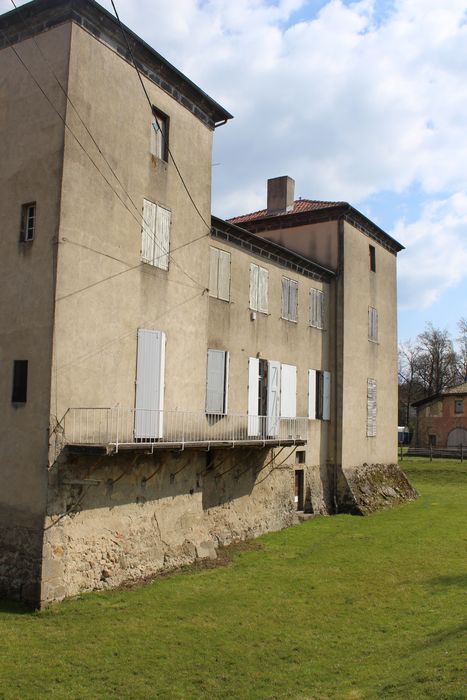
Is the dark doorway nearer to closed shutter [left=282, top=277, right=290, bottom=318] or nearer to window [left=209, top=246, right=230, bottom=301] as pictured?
closed shutter [left=282, top=277, right=290, bottom=318]

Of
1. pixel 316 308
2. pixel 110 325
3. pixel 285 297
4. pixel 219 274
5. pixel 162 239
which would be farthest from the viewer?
pixel 316 308

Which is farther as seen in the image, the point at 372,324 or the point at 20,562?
the point at 372,324

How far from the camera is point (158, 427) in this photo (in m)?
15.0

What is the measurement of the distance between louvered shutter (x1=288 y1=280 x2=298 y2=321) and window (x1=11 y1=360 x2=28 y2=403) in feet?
37.1

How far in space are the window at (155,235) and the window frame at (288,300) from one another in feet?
23.5

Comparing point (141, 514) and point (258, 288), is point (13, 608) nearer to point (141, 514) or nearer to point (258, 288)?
point (141, 514)

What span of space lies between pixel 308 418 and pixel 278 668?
13.5m

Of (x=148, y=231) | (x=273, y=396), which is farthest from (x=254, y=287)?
(x=148, y=231)

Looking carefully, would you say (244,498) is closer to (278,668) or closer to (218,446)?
(218,446)

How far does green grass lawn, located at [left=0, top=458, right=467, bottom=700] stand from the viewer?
905 cm

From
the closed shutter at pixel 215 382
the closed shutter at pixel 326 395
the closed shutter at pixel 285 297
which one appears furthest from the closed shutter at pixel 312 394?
the closed shutter at pixel 215 382

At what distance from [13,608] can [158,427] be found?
481 cm

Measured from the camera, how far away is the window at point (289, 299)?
22234 mm

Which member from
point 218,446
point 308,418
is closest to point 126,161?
point 218,446
